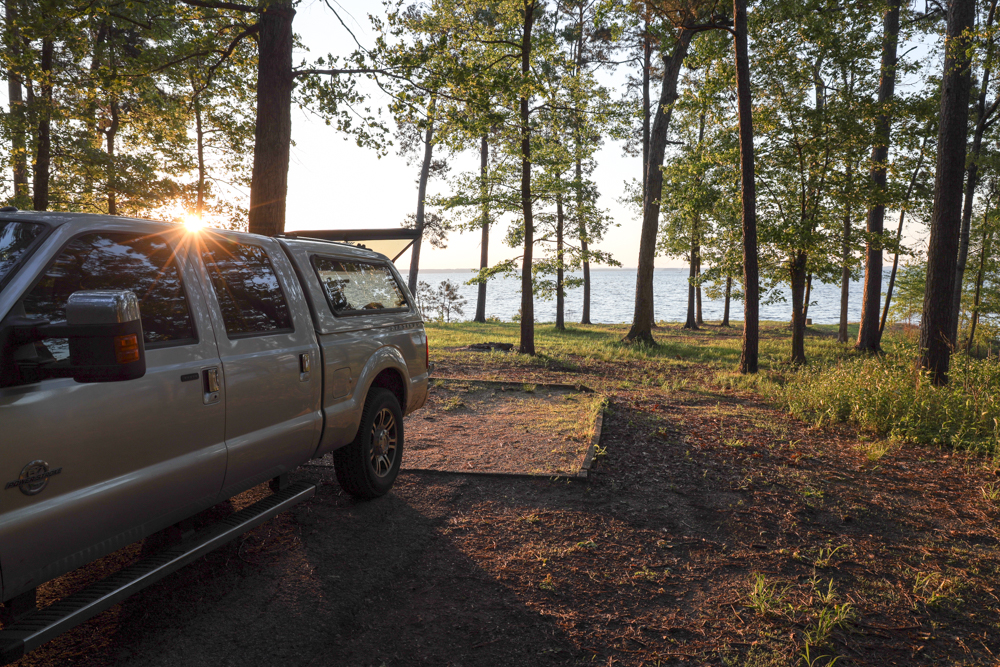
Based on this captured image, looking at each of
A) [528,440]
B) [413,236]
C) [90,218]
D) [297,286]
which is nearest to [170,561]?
[90,218]

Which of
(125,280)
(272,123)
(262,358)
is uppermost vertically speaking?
(272,123)

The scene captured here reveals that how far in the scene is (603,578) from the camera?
370 cm

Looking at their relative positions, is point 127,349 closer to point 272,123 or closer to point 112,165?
point 272,123

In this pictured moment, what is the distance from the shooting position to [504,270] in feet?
54.1

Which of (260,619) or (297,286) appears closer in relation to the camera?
(260,619)

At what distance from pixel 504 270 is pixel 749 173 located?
7.21 meters

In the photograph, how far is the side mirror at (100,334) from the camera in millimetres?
1984

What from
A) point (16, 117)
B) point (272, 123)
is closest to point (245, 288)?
point (272, 123)

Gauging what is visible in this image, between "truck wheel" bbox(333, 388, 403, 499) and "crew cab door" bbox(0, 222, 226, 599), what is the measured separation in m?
1.51

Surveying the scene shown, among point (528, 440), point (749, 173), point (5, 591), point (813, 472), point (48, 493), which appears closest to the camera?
point (5, 591)

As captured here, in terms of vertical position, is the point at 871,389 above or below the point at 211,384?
below

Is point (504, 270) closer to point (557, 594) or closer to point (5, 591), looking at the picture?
point (557, 594)

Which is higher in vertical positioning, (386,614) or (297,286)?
(297,286)

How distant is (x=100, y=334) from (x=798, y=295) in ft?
50.9
